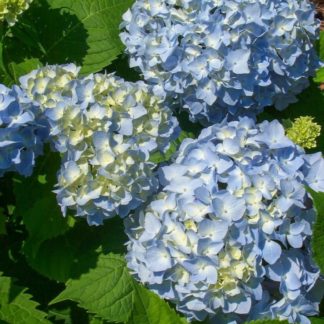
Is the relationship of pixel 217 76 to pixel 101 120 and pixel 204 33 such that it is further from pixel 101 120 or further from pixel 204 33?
pixel 101 120

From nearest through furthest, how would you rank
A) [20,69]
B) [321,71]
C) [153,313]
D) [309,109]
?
[153,313]
[20,69]
[309,109]
[321,71]

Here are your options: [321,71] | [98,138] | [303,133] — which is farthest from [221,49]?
[321,71]

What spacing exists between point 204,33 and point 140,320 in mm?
1301

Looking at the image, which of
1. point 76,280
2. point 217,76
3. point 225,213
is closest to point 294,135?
point 217,76

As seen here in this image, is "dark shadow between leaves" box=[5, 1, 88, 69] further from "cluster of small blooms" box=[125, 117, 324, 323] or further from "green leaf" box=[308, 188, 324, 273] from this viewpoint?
"green leaf" box=[308, 188, 324, 273]

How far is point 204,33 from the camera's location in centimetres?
277

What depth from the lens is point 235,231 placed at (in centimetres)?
219

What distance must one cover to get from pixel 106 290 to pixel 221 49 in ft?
3.29

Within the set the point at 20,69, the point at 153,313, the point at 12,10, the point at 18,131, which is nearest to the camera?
the point at 153,313

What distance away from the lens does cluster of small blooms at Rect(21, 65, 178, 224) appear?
2342 mm

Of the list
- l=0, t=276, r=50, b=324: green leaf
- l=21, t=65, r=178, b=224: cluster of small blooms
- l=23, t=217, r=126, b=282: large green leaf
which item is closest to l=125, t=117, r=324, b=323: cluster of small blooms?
l=21, t=65, r=178, b=224: cluster of small blooms

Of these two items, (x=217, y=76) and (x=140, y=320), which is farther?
(x=217, y=76)

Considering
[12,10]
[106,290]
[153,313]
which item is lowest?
[106,290]

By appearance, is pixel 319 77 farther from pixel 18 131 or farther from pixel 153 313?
pixel 153 313
